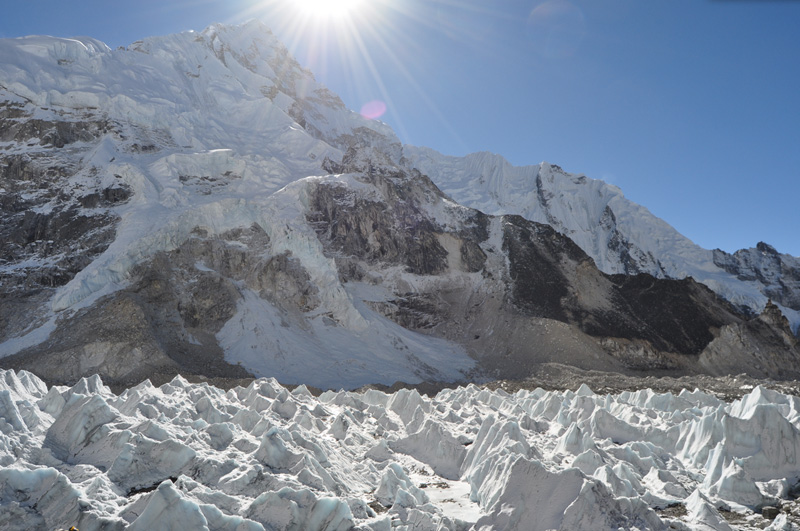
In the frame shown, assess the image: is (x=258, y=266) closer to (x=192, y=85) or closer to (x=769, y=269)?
(x=192, y=85)

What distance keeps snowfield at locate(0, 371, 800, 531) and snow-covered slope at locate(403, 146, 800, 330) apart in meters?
119

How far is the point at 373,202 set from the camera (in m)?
84.3

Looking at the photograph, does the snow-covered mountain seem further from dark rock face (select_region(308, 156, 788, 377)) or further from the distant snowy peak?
the distant snowy peak

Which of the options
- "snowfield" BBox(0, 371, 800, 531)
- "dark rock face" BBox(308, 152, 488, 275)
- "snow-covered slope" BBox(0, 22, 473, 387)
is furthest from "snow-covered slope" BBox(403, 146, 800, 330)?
"snowfield" BBox(0, 371, 800, 531)

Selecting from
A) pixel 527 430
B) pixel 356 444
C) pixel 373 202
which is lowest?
pixel 356 444

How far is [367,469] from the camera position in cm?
1905

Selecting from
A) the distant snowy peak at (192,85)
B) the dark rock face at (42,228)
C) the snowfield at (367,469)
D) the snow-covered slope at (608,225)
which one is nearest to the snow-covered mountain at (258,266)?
the dark rock face at (42,228)

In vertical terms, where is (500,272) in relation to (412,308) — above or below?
above

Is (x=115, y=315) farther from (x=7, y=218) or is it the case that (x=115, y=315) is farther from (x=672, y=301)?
(x=672, y=301)

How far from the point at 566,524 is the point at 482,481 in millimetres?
4874

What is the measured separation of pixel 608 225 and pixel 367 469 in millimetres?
137699

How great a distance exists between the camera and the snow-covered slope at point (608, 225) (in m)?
137

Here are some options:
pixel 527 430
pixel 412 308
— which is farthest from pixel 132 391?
pixel 412 308

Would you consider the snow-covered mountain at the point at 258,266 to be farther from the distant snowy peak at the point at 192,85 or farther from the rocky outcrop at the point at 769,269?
the rocky outcrop at the point at 769,269
